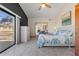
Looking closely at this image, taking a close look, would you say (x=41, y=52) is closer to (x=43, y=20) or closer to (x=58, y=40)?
(x=58, y=40)

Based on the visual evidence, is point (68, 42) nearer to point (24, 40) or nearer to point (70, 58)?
point (24, 40)

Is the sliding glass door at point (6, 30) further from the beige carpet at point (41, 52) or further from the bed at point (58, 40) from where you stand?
the bed at point (58, 40)

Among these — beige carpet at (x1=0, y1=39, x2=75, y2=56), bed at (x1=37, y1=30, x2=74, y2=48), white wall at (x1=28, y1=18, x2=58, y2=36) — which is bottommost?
beige carpet at (x1=0, y1=39, x2=75, y2=56)

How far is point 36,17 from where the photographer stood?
42.1 feet

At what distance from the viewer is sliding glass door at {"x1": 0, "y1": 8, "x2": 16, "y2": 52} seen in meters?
5.82

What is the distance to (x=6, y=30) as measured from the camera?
21.6ft

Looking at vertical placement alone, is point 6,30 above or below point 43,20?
below

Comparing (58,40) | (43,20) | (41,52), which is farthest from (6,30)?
(43,20)

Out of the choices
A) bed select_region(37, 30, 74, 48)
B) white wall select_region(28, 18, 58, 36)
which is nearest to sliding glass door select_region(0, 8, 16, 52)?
bed select_region(37, 30, 74, 48)

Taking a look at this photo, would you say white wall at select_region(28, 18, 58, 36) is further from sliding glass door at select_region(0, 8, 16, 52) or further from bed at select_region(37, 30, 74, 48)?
bed at select_region(37, 30, 74, 48)

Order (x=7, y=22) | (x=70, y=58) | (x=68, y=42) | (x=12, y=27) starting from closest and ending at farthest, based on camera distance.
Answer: (x=70, y=58), (x=68, y=42), (x=7, y=22), (x=12, y=27)

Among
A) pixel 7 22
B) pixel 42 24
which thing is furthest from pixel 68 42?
pixel 42 24

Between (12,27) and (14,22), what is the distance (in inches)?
16.9

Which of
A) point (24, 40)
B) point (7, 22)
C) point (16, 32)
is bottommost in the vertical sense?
point (24, 40)
